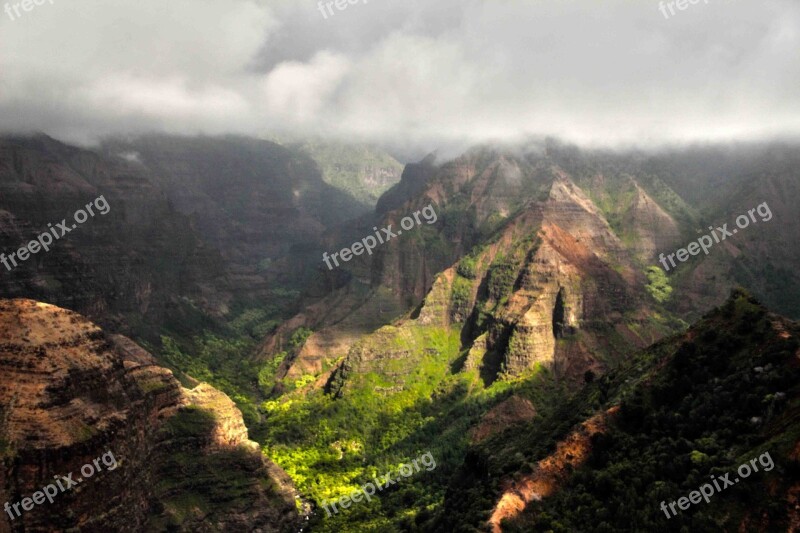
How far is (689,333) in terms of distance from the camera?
65.8 m

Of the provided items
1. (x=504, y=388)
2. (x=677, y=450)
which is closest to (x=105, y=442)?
(x=677, y=450)

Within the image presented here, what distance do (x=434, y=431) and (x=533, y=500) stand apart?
78.2 m

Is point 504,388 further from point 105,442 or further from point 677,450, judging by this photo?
point 105,442

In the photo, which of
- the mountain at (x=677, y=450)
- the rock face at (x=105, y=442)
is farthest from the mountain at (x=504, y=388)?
the rock face at (x=105, y=442)

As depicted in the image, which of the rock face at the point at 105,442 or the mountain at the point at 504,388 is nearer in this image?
the mountain at the point at 504,388

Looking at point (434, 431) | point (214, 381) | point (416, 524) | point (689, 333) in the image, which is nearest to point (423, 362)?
point (434, 431)

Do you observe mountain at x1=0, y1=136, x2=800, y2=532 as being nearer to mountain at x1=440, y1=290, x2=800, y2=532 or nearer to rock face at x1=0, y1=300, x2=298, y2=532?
mountain at x1=440, y1=290, x2=800, y2=532

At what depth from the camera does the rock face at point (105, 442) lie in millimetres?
57969

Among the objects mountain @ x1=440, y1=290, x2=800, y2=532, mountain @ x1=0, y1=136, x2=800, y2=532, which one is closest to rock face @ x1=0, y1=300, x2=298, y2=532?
mountain @ x1=0, y1=136, x2=800, y2=532

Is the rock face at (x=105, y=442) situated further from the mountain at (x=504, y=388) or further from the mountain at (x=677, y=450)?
the mountain at (x=677, y=450)

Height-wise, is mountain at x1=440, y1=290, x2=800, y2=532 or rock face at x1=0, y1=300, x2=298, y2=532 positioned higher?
rock face at x1=0, y1=300, x2=298, y2=532

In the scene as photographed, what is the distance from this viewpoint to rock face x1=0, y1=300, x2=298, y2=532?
2282 inches

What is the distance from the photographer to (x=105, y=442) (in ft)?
209

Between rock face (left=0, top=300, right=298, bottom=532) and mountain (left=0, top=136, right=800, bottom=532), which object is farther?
rock face (left=0, top=300, right=298, bottom=532)
